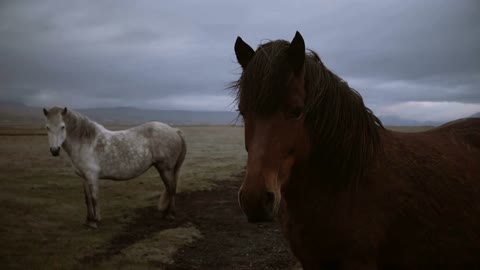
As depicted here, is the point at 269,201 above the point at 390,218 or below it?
above

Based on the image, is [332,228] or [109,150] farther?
[109,150]

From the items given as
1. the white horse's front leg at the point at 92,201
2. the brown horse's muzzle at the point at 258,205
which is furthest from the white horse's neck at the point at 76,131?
the brown horse's muzzle at the point at 258,205

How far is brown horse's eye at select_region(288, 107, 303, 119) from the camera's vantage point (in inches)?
96.0

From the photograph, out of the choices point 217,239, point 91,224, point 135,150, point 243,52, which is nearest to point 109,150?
point 135,150

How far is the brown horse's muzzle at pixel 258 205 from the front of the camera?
2152mm

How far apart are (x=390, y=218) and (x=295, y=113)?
1168mm

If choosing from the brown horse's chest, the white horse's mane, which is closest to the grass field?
the white horse's mane

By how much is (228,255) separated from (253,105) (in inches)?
202

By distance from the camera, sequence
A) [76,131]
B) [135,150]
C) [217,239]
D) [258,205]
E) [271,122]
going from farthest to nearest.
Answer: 1. [135,150]
2. [76,131]
3. [217,239]
4. [271,122]
5. [258,205]

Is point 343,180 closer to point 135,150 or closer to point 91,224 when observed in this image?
point 91,224

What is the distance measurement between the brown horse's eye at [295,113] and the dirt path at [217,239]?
451cm

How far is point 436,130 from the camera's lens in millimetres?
3777

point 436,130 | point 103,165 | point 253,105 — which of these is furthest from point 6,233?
point 436,130

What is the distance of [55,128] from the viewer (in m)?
8.30
